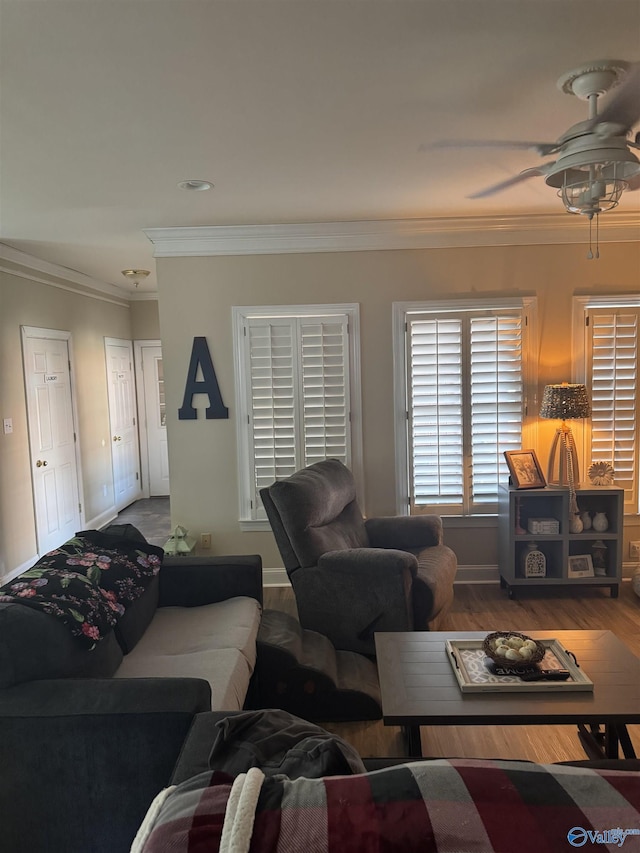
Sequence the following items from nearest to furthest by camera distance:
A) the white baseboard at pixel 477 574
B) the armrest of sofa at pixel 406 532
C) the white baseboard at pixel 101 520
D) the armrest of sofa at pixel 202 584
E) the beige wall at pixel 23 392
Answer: the armrest of sofa at pixel 202 584, the armrest of sofa at pixel 406 532, the white baseboard at pixel 477 574, the beige wall at pixel 23 392, the white baseboard at pixel 101 520

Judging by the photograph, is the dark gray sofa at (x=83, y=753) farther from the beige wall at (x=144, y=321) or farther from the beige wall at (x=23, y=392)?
the beige wall at (x=144, y=321)

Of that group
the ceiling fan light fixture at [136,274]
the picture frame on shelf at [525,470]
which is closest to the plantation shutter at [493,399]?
the picture frame on shelf at [525,470]

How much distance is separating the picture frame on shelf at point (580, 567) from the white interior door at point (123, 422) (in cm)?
491

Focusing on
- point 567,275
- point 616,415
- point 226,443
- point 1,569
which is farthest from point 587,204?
point 1,569

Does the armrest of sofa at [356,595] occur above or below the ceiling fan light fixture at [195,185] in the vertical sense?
below

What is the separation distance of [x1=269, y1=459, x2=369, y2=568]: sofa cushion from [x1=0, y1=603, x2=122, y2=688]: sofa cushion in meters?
1.32

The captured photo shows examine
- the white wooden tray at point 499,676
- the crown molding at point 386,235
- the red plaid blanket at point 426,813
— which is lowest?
the white wooden tray at point 499,676

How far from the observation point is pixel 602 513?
4027 mm

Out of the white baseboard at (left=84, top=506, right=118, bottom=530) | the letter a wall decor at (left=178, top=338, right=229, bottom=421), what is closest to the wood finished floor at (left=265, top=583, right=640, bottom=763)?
the letter a wall decor at (left=178, top=338, right=229, bottom=421)

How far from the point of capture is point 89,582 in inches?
89.7

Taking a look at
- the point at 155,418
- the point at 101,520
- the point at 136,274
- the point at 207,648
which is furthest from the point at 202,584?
the point at 155,418

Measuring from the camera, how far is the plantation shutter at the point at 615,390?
13.5 feet

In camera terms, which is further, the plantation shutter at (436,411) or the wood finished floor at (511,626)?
the plantation shutter at (436,411)

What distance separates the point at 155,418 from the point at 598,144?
6346 millimetres
